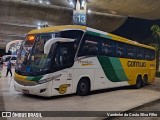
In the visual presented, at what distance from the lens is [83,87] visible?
1216 cm

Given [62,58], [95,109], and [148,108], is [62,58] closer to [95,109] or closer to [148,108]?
[95,109]

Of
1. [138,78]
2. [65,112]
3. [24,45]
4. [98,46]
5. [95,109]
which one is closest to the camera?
[65,112]

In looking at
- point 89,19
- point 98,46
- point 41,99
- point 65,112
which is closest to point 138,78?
point 98,46

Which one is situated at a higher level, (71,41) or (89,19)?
(89,19)

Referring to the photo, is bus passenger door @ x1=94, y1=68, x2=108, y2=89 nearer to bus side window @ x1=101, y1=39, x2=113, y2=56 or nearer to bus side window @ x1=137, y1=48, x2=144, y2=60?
bus side window @ x1=101, y1=39, x2=113, y2=56

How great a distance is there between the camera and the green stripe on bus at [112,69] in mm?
13430

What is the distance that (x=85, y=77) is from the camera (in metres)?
12.3

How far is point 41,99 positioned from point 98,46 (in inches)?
159

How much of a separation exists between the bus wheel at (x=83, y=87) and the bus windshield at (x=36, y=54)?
1.76 meters

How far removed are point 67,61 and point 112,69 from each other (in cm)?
376

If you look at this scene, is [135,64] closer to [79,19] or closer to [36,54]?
[79,19]

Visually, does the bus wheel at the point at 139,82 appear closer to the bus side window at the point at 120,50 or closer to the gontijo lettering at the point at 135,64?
the gontijo lettering at the point at 135,64

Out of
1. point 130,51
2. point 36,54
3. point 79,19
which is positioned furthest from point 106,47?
point 79,19

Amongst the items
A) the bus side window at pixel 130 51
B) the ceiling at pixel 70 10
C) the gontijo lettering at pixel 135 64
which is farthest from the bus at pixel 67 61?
the ceiling at pixel 70 10
